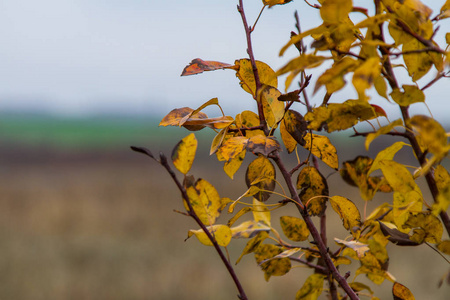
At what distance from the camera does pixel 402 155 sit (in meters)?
11.6

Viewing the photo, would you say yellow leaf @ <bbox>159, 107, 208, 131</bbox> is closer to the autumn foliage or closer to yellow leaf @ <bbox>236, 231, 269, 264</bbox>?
the autumn foliage

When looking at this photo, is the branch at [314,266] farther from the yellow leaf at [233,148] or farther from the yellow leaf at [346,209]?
the yellow leaf at [233,148]

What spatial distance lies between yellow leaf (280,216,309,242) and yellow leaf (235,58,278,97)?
0.18 m

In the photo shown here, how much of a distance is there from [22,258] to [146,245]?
4.49ft

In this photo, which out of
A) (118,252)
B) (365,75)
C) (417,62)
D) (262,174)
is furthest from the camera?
(118,252)

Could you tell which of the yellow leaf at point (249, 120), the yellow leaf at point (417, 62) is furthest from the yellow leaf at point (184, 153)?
the yellow leaf at point (417, 62)

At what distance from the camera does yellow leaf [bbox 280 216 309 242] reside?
1.75 ft

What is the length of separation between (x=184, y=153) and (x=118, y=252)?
459 centimetres

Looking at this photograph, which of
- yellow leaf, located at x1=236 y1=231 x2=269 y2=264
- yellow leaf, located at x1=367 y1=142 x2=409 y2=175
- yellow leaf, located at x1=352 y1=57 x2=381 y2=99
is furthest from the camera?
yellow leaf, located at x1=236 y1=231 x2=269 y2=264

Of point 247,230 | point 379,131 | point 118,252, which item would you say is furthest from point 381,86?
point 118,252

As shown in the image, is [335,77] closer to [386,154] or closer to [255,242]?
[386,154]

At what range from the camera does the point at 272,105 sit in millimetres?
428

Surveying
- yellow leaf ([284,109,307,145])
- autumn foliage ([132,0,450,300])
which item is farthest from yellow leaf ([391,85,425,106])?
yellow leaf ([284,109,307,145])

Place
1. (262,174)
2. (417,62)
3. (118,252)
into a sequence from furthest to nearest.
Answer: (118,252) → (262,174) → (417,62)
